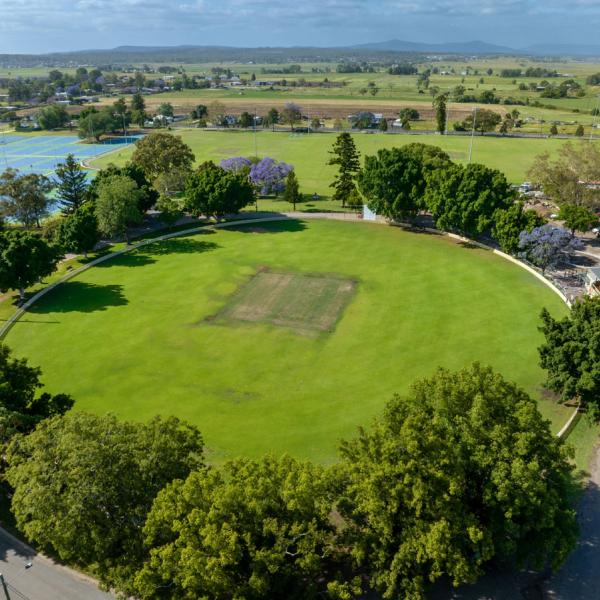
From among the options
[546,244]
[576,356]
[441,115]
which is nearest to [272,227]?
[546,244]

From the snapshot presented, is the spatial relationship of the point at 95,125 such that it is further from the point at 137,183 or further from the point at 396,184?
the point at 396,184

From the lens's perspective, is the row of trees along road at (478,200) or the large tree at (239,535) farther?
the row of trees along road at (478,200)

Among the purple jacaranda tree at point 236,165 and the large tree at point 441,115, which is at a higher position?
the large tree at point 441,115

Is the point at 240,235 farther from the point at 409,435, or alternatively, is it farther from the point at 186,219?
the point at 409,435

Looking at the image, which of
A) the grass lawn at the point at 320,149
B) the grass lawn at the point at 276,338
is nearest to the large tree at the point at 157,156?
the grass lawn at the point at 320,149

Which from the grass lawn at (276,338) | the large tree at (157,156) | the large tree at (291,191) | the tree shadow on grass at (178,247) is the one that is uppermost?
the large tree at (157,156)

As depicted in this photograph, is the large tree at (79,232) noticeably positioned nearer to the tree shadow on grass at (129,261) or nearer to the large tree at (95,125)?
the tree shadow on grass at (129,261)

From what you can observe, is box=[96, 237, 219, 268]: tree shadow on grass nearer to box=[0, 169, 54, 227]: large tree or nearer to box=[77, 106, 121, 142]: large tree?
box=[0, 169, 54, 227]: large tree
